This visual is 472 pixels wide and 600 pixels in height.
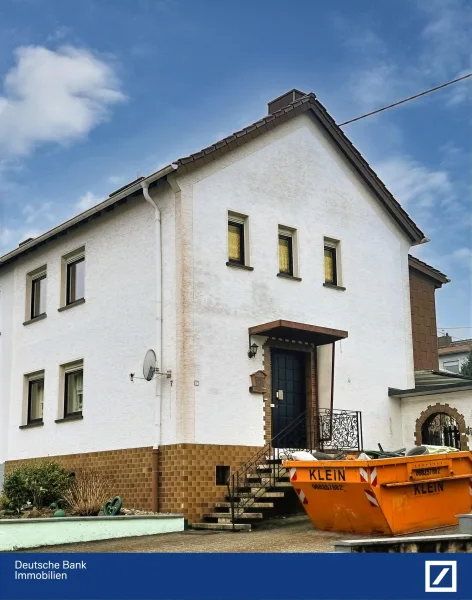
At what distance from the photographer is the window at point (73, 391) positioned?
20.0 meters

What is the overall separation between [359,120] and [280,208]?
3080 mm

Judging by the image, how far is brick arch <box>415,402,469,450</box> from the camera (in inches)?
759

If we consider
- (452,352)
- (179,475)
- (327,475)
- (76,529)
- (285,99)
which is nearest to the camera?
(327,475)

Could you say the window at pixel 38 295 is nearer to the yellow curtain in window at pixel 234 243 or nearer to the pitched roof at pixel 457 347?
the yellow curtain in window at pixel 234 243

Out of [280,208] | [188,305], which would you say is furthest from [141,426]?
[280,208]

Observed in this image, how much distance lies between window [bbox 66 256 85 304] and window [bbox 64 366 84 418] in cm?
175

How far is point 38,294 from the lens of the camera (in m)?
22.6

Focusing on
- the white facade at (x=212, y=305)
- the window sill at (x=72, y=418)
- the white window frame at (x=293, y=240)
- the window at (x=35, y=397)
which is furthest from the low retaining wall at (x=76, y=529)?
the window at (x=35, y=397)

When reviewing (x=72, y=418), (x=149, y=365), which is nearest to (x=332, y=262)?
(x=149, y=365)

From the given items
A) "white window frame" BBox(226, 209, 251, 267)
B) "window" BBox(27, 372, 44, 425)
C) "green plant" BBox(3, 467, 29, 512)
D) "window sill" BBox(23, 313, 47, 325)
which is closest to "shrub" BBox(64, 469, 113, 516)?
"green plant" BBox(3, 467, 29, 512)

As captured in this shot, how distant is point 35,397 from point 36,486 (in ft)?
15.4

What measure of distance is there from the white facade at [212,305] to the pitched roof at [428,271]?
53.3 inches

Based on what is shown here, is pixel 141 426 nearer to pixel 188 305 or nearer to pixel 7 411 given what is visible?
pixel 188 305

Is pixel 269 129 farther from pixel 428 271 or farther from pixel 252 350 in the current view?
pixel 428 271
